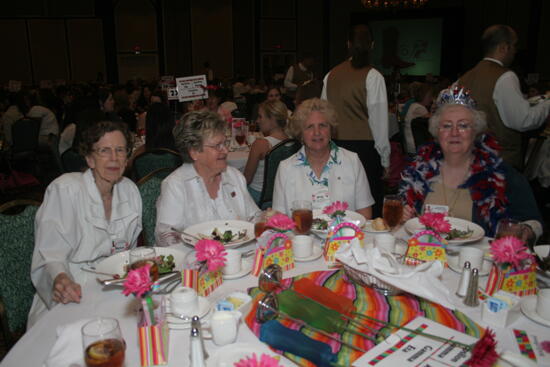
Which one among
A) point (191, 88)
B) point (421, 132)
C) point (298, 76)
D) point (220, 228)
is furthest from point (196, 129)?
point (298, 76)

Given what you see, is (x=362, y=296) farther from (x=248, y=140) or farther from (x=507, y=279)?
(x=248, y=140)

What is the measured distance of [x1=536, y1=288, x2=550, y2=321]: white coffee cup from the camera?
1357 millimetres

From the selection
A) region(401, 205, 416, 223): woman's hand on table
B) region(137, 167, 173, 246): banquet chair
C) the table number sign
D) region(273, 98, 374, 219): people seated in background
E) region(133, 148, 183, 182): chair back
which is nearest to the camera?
region(401, 205, 416, 223): woman's hand on table

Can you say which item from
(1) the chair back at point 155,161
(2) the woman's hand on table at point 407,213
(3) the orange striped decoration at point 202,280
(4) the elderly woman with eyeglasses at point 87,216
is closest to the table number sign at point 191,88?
(1) the chair back at point 155,161

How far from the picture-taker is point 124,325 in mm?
1389

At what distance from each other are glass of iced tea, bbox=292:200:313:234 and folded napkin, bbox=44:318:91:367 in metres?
0.99

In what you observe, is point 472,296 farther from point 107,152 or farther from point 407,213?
point 107,152

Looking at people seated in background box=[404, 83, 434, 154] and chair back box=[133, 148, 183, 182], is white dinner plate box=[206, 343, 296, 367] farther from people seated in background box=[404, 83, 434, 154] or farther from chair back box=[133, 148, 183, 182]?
people seated in background box=[404, 83, 434, 154]

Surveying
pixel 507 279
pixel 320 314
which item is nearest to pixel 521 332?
pixel 507 279

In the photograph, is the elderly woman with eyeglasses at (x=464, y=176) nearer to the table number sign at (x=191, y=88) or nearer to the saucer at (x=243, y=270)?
the saucer at (x=243, y=270)

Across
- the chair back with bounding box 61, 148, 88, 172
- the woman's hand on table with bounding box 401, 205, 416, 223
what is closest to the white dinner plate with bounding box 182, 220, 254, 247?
the woman's hand on table with bounding box 401, 205, 416, 223

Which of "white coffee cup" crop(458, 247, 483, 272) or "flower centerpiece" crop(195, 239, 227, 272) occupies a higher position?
"flower centerpiece" crop(195, 239, 227, 272)

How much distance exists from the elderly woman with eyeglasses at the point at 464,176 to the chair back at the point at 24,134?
226 inches

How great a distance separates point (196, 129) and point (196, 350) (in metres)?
1.55
